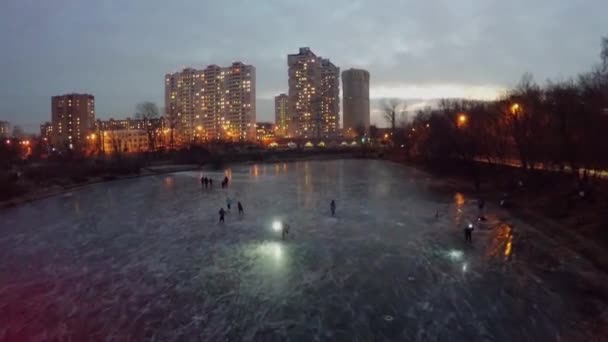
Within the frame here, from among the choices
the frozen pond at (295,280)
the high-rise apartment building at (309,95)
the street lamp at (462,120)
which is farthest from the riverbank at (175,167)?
the high-rise apartment building at (309,95)

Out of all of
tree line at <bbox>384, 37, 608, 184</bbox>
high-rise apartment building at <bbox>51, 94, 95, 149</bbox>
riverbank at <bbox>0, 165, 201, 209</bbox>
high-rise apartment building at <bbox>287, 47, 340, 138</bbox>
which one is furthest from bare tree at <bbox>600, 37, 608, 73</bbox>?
high-rise apartment building at <bbox>51, 94, 95, 149</bbox>

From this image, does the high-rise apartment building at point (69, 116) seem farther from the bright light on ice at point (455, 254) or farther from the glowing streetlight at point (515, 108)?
the bright light on ice at point (455, 254)

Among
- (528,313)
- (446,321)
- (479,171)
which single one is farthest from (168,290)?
(479,171)

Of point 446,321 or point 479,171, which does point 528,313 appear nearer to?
point 446,321

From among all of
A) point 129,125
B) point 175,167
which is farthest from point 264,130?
point 175,167

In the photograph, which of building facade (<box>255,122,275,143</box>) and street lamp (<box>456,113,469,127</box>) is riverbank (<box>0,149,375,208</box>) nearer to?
street lamp (<box>456,113,469,127</box>)

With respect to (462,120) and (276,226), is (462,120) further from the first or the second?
(276,226)
